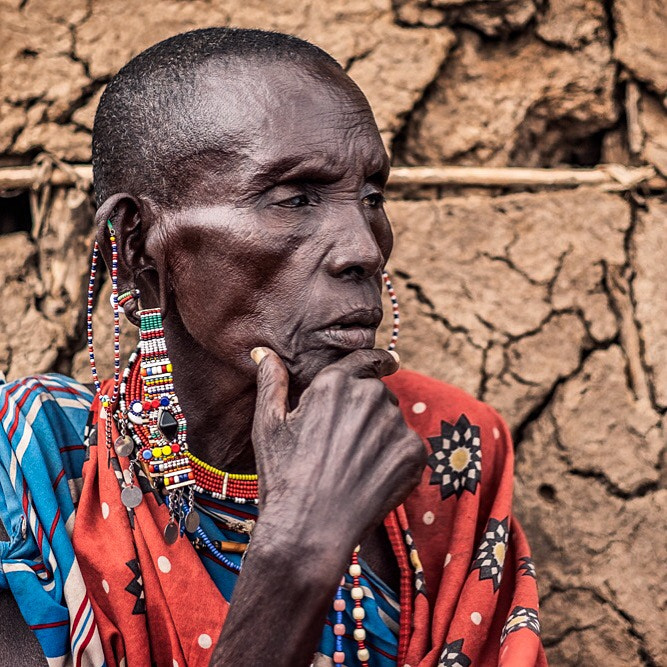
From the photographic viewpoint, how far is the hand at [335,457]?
169 centimetres

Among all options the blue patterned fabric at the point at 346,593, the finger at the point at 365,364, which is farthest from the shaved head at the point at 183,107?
the blue patterned fabric at the point at 346,593

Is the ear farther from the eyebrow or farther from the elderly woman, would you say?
the eyebrow

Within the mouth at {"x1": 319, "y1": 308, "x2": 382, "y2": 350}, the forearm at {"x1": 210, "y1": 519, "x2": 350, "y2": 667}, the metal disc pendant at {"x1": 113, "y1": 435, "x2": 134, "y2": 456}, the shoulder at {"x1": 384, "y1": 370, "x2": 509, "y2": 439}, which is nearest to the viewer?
the forearm at {"x1": 210, "y1": 519, "x2": 350, "y2": 667}

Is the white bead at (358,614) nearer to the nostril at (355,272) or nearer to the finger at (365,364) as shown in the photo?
the finger at (365,364)

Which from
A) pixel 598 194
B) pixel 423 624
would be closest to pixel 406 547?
pixel 423 624

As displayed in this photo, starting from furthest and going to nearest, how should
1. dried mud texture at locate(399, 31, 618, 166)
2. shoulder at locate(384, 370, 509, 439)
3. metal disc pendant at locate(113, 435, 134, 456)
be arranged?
dried mud texture at locate(399, 31, 618, 166), shoulder at locate(384, 370, 509, 439), metal disc pendant at locate(113, 435, 134, 456)

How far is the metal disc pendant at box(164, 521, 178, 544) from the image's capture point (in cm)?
211

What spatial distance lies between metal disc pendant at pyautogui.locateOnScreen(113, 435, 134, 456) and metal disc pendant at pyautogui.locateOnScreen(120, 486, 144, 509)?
0.08 metres

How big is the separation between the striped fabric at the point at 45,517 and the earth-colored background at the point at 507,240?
0.66 m

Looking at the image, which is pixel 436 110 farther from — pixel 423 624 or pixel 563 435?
pixel 423 624

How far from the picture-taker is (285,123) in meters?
1.97

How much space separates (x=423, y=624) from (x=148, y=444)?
78 centimetres

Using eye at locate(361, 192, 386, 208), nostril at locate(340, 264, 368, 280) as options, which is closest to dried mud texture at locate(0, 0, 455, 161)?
eye at locate(361, 192, 386, 208)

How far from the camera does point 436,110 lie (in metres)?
3.04
